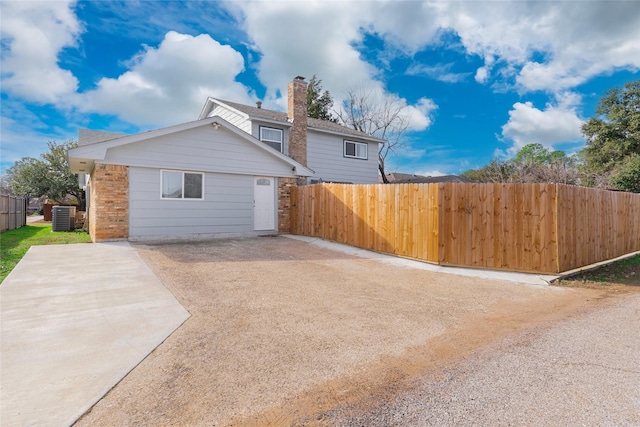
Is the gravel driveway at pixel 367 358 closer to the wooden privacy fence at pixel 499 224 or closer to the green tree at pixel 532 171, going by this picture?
the wooden privacy fence at pixel 499 224

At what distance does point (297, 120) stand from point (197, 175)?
6.03 meters

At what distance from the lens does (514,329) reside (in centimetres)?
410

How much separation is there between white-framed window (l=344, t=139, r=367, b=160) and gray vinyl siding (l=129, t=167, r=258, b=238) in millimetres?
7193

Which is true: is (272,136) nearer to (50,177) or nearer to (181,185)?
(181,185)

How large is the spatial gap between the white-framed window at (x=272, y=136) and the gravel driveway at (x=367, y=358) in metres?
10.1

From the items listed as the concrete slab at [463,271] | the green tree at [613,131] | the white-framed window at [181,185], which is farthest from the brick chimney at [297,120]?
the green tree at [613,131]

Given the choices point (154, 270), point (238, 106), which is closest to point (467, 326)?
point (154, 270)

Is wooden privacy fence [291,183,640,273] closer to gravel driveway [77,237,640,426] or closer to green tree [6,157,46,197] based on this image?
gravel driveway [77,237,640,426]

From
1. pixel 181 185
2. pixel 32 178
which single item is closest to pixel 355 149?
pixel 181 185

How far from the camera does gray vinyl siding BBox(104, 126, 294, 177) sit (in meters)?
10.3

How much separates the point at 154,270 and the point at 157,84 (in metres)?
11.1

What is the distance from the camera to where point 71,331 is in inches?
145

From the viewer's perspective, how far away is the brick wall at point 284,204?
527 inches

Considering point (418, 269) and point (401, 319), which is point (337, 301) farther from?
point (418, 269)
